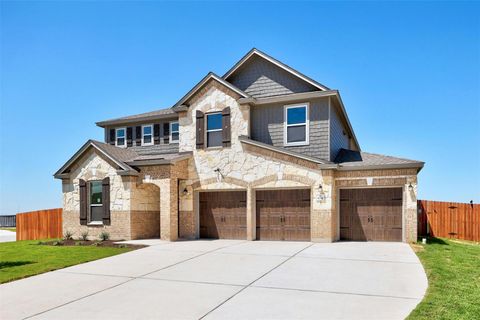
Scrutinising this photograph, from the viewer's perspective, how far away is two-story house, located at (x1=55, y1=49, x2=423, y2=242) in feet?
49.9

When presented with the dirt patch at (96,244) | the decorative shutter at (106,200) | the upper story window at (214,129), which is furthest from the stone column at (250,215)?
the decorative shutter at (106,200)

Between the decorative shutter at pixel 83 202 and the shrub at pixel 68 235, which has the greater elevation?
the decorative shutter at pixel 83 202

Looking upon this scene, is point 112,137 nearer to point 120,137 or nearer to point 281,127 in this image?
point 120,137

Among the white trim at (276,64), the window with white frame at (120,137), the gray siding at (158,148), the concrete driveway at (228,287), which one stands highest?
the white trim at (276,64)

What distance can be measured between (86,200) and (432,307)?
1630 centimetres

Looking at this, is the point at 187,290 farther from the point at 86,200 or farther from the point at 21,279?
the point at 86,200

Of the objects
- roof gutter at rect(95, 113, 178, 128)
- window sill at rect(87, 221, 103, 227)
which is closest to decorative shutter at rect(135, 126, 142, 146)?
roof gutter at rect(95, 113, 178, 128)

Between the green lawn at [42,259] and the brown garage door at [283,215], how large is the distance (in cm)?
623

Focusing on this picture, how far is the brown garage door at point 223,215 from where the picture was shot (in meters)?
16.7

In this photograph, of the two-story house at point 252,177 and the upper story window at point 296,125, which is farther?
the upper story window at point 296,125

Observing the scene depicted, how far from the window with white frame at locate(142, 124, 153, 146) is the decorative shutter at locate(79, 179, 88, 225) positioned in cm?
448

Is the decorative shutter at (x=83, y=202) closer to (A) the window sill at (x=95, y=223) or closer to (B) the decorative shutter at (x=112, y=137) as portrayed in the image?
(A) the window sill at (x=95, y=223)

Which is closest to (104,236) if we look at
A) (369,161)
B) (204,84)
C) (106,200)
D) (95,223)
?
(95,223)

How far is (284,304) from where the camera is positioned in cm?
650
